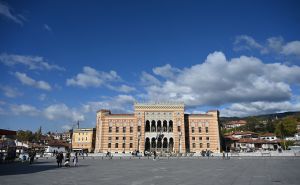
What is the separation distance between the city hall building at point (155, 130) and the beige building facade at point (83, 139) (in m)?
13.1

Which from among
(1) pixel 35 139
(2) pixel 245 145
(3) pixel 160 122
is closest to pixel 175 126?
(3) pixel 160 122

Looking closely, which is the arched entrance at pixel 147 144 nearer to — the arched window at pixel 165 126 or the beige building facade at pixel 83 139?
the arched window at pixel 165 126

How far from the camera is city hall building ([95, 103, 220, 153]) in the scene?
3073 inches

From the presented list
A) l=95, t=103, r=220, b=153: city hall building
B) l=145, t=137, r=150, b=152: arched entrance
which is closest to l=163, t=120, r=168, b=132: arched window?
l=95, t=103, r=220, b=153: city hall building

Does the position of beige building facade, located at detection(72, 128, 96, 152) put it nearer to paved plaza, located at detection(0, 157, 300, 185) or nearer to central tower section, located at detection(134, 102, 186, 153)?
central tower section, located at detection(134, 102, 186, 153)

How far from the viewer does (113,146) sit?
78.3 metres

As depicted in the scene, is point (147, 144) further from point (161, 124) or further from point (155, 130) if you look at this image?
point (161, 124)

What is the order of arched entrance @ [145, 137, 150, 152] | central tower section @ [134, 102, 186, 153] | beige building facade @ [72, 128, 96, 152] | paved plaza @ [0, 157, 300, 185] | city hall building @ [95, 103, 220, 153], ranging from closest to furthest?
paved plaza @ [0, 157, 300, 185] < central tower section @ [134, 102, 186, 153] < city hall building @ [95, 103, 220, 153] < arched entrance @ [145, 137, 150, 152] < beige building facade @ [72, 128, 96, 152]

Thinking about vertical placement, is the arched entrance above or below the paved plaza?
above

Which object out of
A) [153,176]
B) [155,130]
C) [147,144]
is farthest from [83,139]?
[153,176]

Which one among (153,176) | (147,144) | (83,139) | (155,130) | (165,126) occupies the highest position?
(165,126)

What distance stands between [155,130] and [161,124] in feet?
7.99

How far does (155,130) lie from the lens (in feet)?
261

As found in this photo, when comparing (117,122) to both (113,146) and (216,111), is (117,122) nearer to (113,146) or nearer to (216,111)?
(113,146)
